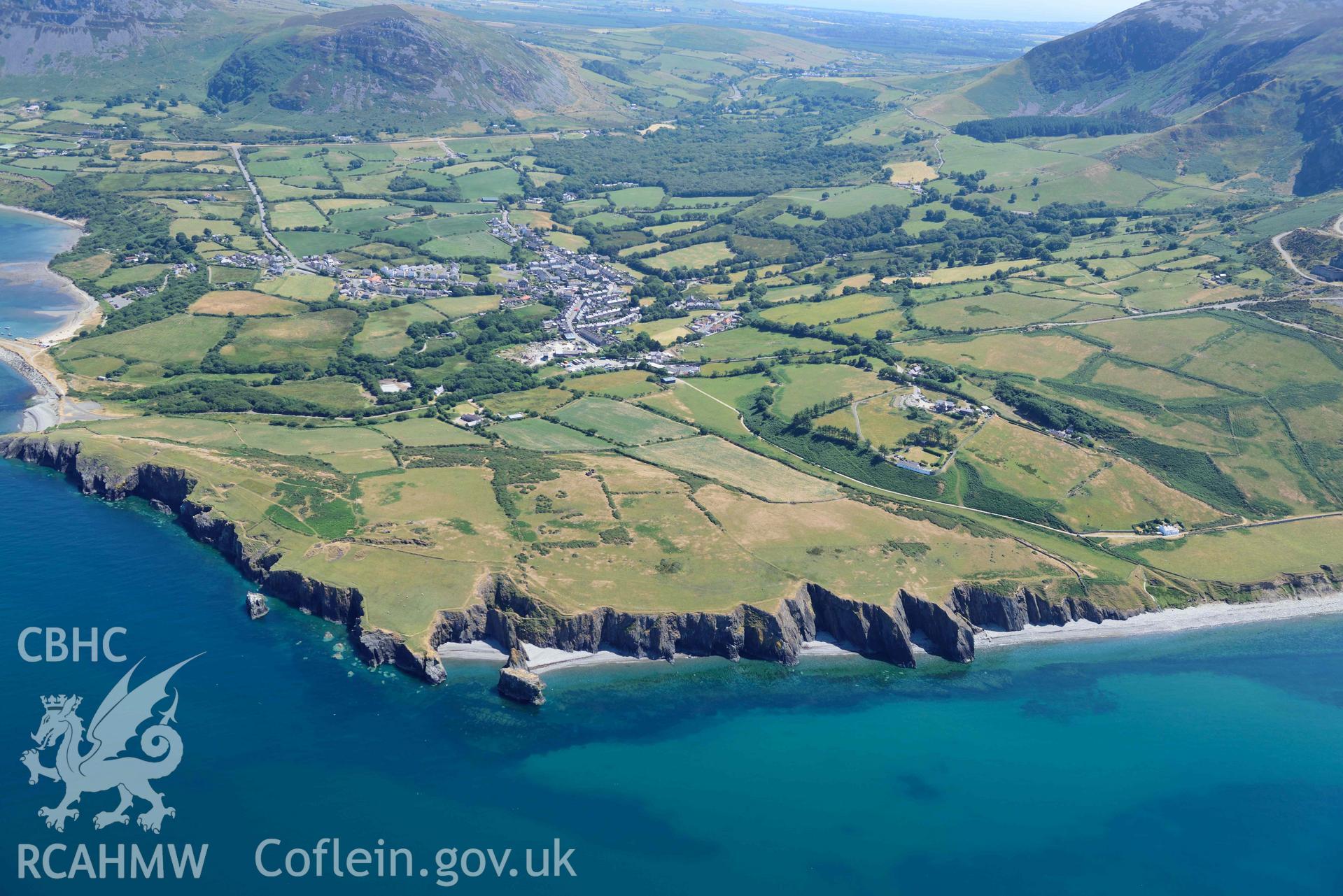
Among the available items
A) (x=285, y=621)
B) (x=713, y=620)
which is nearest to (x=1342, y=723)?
(x=713, y=620)


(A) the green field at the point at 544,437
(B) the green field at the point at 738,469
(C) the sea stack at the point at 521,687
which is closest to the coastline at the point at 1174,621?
(B) the green field at the point at 738,469

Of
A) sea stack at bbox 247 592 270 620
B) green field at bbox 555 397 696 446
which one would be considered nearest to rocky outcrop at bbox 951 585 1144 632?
green field at bbox 555 397 696 446

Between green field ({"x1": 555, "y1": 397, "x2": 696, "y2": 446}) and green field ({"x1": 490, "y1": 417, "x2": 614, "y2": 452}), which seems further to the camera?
green field ({"x1": 555, "y1": 397, "x2": 696, "y2": 446})

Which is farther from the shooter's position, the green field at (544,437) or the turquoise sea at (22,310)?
the turquoise sea at (22,310)

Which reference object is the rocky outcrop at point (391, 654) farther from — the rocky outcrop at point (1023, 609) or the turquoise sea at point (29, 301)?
the turquoise sea at point (29, 301)

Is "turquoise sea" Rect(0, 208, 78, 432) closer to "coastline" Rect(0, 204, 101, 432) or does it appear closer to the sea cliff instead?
"coastline" Rect(0, 204, 101, 432)

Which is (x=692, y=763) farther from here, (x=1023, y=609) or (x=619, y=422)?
(x=619, y=422)

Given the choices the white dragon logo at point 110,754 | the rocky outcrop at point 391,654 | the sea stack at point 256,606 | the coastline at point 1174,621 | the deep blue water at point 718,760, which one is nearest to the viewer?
the white dragon logo at point 110,754
